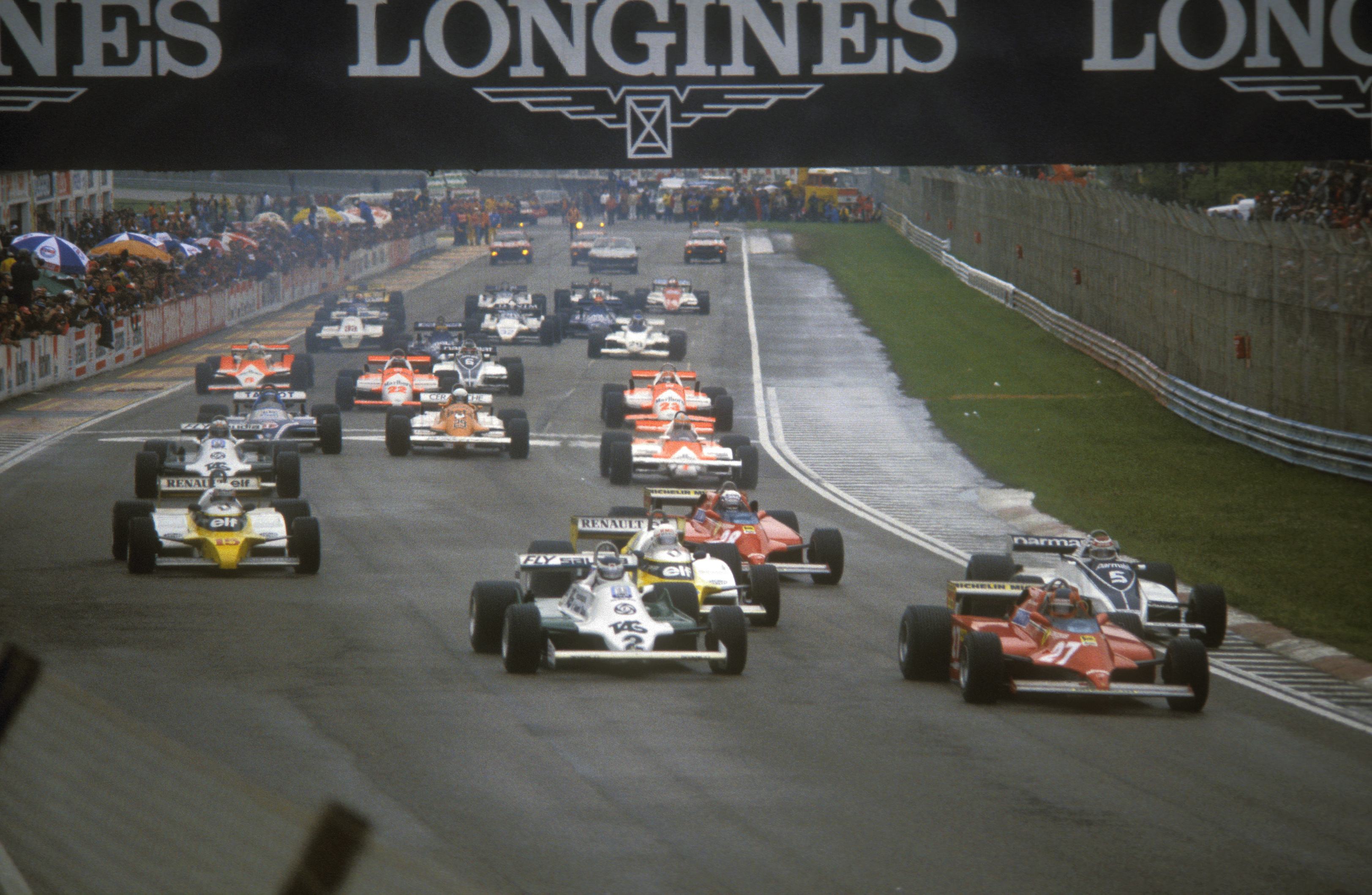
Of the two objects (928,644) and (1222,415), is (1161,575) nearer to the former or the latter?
(928,644)

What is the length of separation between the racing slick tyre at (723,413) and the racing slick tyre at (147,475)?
10.5m

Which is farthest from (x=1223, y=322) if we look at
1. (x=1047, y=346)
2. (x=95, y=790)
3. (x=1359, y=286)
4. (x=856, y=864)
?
(x=95, y=790)

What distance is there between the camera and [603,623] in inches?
576

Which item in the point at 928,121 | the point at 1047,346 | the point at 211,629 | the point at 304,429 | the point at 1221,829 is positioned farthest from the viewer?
the point at 1047,346

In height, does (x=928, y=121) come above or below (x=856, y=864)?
above

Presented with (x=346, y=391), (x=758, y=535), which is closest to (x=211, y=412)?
(x=346, y=391)

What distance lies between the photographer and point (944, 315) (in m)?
52.6

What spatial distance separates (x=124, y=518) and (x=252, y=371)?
16136 millimetres

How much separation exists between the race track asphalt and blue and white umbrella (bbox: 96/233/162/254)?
18.1 m

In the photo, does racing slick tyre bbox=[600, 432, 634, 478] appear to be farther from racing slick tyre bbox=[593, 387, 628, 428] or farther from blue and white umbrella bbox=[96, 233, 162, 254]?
blue and white umbrella bbox=[96, 233, 162, 254]

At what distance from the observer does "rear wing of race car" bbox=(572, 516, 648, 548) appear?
55.8 ft

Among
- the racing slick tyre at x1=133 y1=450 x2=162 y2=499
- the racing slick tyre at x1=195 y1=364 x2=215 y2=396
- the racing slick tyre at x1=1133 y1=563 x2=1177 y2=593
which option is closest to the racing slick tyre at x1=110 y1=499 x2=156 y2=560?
the racing slick tyre at x1=133 y1=450 x2=162 y2=499

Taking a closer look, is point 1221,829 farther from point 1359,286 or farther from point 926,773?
point 1359,286

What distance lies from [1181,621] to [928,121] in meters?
6.57
